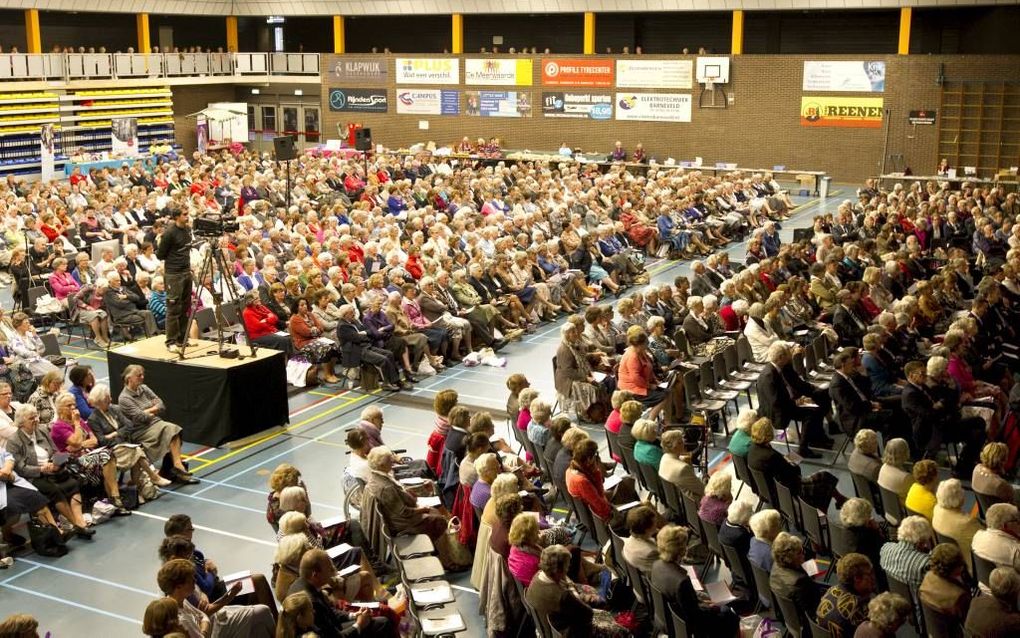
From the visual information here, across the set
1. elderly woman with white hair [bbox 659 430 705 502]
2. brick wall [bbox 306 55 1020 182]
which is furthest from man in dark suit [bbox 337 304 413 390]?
brick wall [bbox 306 55 1020 182]

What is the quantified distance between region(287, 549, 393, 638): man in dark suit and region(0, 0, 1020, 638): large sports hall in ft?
0.06

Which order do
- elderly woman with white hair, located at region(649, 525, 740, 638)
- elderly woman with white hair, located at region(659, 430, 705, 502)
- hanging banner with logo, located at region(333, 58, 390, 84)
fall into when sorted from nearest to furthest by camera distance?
1. elderly woman with white hair, located at region(649, 525, 740, 638)
2. elderly woman with white hair, located at region(659, 430, 705, 502)
3. hanging banner with logo, located at region(333, 58, 390, 84)

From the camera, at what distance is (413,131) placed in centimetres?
3959

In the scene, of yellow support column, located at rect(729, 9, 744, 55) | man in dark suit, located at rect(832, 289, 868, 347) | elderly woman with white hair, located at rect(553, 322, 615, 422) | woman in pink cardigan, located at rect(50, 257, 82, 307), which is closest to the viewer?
elderly woman with white hair, located at rect(553, 322, 615, 422)

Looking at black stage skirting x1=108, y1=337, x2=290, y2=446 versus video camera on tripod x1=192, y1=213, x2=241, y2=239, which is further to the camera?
black stage skirting x1=108, y1=337, x2=290, y2=446

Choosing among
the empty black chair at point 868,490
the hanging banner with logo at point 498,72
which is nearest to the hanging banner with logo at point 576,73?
the hanging banner with logo at point 498,72

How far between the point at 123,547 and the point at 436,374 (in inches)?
225

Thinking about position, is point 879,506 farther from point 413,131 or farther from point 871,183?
point 413,131

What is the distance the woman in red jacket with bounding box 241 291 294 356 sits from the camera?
13.3m

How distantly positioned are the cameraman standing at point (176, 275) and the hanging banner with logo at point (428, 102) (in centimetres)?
2716

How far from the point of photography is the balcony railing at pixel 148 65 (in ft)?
108

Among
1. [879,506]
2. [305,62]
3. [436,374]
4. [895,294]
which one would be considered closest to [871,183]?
[895,294]

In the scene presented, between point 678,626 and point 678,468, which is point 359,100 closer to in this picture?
point 678,468

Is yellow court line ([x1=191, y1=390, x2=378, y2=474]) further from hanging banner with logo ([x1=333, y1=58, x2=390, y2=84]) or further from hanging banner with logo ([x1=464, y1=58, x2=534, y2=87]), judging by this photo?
hanging banner with logo ([x1=333, y1=58, x2=390, y2=84])
